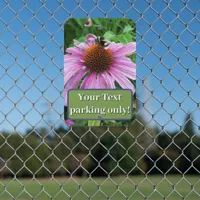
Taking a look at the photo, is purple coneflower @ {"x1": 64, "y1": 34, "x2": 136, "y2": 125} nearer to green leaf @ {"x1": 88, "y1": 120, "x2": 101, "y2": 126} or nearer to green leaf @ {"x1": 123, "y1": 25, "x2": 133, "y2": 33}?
green leaf @ {"x1": 123, "y1": 25, "x2": 133, "y2": 33}

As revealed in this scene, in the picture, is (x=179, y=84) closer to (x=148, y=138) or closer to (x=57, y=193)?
(x=148, y=138)

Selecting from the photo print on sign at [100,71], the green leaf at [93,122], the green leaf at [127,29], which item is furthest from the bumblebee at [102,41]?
the green leaf at [93,122]

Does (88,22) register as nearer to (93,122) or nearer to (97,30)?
(97,30)

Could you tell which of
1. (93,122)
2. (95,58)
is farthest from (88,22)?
(93,122)

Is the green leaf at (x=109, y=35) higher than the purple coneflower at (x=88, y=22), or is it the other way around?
the purple coneflower at (x=88, y=22)

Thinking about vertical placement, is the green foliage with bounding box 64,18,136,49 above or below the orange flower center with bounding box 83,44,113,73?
above

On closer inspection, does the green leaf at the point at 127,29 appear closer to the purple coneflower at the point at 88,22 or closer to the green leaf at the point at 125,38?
the green leaf at the point at 125,38

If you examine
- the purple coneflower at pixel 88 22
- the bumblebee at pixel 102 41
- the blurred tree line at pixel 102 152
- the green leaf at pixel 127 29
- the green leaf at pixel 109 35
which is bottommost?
the blurred tree line at pixel 102 152

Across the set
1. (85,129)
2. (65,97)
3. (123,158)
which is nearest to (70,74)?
(65,97)

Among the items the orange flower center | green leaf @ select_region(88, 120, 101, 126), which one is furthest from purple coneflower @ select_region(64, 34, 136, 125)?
green leaf @ select_region(88, 120, 101, 126)
